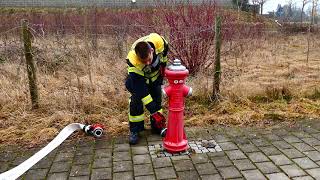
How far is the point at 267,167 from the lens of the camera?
3711mm

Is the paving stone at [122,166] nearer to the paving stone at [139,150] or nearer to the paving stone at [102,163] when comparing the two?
the paving stone at [102,163]

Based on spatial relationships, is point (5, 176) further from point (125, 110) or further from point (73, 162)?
point (125, 110)

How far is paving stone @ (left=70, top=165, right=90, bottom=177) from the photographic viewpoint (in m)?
3.63

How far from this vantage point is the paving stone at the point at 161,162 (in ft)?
12.5

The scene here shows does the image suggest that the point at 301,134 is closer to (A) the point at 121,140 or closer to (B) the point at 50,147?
(A) the point at 121,140

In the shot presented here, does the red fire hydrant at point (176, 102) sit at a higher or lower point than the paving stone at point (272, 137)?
higher

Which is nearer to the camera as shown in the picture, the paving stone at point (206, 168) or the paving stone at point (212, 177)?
the paving stone at point (212, 177)

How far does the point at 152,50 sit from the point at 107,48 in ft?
18.9

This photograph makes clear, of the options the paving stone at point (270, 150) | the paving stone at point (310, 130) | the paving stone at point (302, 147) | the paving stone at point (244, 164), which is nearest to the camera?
the paving stone at point (244, 164)

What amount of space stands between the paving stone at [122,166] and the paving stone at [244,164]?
1.21 metres

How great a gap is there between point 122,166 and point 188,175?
770 mm

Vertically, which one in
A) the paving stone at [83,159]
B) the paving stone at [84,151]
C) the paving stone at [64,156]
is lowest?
the paving stone at [83,159]

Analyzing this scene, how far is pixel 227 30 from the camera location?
29.8 ft

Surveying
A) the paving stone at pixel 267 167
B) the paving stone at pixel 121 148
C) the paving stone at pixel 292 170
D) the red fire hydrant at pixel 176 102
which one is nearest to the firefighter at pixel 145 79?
the paving stone at pixel 121 148
